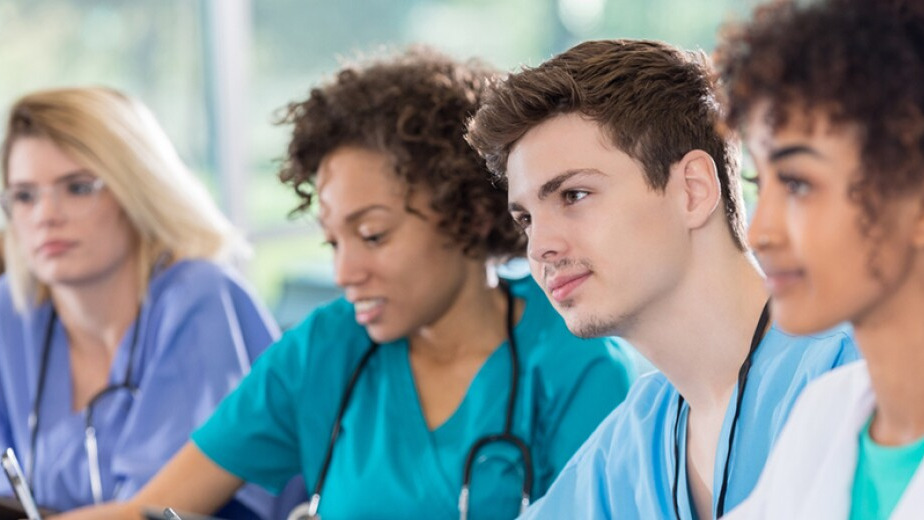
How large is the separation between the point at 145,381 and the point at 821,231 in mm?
1472

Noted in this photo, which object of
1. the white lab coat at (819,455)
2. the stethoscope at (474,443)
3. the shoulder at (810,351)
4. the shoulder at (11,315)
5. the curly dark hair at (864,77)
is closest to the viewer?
the curly dark hair at (864,77)

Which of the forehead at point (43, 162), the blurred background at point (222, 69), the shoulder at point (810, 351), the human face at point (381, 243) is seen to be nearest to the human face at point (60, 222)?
the forehead at point (43, 162)

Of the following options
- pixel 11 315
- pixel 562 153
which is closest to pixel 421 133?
pixel 562 153

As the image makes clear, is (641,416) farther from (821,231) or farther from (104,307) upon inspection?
(104,307)

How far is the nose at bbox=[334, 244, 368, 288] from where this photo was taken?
1592 millimetres

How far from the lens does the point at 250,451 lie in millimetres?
1725

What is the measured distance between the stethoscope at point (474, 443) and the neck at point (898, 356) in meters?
0.71

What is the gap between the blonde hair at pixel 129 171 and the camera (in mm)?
2082

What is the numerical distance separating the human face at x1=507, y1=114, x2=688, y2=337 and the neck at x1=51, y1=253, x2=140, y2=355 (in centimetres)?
114

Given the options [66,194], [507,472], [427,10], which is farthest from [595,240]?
[427,10]

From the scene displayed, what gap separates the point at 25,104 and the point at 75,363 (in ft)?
1.45

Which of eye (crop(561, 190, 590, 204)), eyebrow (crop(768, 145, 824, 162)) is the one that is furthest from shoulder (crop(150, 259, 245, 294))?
eyebrow (crop(768, 145, 824, 162))

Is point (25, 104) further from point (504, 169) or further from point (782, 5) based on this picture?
point (782, 5)

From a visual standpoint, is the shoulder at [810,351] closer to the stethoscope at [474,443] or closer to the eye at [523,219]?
the eye at [523,219]
